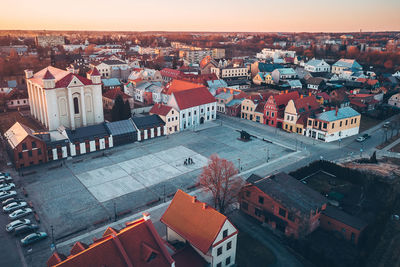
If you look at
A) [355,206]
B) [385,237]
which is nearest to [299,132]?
[355,206]

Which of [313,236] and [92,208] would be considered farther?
[92,208]

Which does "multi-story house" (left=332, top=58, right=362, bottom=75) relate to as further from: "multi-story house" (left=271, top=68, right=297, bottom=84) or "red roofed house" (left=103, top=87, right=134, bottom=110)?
"red roofed house" (left=103, top=87, right=134, bottom=110)

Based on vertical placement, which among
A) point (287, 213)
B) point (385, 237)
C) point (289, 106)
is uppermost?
point (289, 106)

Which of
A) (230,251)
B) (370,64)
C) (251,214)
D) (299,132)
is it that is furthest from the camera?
(370,64)

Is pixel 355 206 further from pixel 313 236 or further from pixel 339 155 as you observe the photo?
pixel 339 155

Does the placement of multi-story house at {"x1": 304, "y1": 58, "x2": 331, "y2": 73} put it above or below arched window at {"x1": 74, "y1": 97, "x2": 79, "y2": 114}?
above

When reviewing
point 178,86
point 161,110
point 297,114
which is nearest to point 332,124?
point 297,114

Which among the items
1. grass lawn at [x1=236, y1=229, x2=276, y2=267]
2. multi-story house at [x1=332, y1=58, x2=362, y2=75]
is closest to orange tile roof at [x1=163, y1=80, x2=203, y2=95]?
grass lawn at [x1=236, y1=229, x2=276, y2=267]
